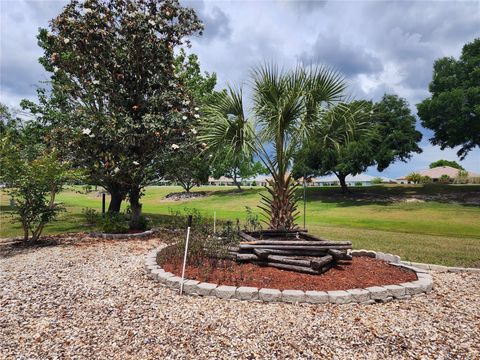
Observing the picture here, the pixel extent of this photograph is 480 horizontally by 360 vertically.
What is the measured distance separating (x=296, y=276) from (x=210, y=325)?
2.23 metres

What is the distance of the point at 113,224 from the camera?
10.6 m

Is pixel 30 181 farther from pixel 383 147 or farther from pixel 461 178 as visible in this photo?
pixel 461 178

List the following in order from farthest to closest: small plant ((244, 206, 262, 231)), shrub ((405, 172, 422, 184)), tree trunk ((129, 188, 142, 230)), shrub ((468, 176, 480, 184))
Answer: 1. shrub ((405, 172, 422, 184))
2. shrub ((468, 176, 480, 184))
3. tree trunk ((129, 188, 142, 230))
4. small plant ((244, 206, 262, 231))

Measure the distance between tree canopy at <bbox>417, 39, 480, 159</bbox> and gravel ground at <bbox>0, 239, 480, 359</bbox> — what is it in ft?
88.6

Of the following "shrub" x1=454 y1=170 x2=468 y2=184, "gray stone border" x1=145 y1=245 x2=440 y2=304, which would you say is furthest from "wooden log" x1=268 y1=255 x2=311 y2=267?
"shrub" x1=454 y1=170 x2=468 y2=184

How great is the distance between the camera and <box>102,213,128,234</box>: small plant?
10.6m

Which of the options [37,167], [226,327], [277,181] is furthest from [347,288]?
[37,167]

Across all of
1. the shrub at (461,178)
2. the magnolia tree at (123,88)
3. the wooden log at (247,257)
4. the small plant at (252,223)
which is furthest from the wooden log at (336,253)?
the shrub at (461,178)

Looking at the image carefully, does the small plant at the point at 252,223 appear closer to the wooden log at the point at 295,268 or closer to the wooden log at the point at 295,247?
the wooden log at the point at 295,247

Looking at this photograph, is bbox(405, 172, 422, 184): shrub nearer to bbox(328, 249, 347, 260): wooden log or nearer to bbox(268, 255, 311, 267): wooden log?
bbox(328, 249, 347, 260): wooden log

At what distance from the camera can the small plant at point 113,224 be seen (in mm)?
10586

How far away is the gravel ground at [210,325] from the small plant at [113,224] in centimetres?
495

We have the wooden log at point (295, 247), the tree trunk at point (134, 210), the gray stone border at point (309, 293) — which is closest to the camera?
the gray stone border at point (309, 293)

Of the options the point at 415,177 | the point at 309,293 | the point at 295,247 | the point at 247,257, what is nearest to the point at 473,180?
the point at 415,177
